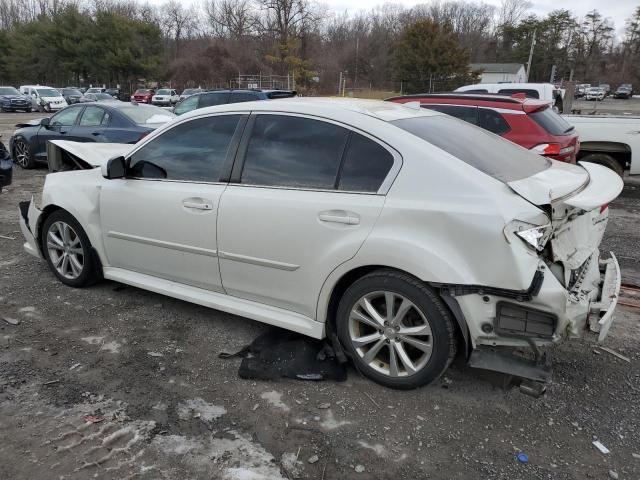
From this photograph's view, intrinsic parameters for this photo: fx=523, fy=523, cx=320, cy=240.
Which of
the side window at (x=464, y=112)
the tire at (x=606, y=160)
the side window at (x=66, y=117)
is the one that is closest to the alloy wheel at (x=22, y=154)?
the side window at (x=66, y=117)

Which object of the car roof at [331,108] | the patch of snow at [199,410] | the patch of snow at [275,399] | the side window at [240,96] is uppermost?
the car roof at [331,108]

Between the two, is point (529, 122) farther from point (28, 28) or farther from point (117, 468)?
point (28, 28)

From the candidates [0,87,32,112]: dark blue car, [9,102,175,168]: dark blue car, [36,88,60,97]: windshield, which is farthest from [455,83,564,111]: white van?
[36,88,60,97]: windshield

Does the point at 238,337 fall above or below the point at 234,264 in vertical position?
below

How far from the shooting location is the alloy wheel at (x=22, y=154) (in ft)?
36.4

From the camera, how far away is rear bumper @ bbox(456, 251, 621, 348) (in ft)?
8.73

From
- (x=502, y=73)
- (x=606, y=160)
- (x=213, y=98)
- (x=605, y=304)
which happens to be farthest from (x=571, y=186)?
(x=502, y=73)

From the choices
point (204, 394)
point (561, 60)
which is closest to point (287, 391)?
point (204, 394)

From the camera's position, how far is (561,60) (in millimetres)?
74562

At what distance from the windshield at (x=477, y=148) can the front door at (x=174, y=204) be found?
128cm

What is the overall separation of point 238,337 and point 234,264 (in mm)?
650

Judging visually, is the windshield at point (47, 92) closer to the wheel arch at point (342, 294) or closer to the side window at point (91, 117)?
the side window at point (91, 117)

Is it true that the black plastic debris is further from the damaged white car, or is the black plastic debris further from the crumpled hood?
the crumpled hood

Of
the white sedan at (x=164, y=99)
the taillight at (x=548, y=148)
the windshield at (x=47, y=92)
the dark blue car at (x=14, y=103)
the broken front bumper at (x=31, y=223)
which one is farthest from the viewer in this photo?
the white sedan at (x=164, y=99)
